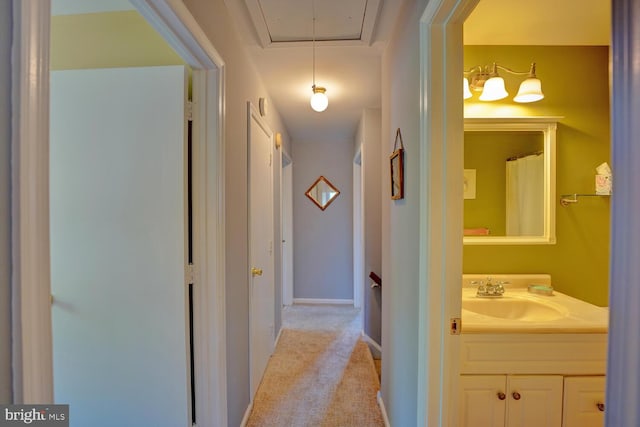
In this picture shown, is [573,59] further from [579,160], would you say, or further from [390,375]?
[390,375]

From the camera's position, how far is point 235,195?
1568 mm

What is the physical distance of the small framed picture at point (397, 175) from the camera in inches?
51.6

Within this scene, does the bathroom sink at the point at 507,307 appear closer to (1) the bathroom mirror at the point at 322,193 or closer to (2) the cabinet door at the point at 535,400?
(2) the cabinet door at the point at 535,400

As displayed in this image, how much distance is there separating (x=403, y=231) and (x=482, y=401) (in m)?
0.79

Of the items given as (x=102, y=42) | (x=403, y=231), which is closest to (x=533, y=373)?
(x=403, y=231)

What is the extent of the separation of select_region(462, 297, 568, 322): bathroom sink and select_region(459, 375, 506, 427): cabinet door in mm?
362

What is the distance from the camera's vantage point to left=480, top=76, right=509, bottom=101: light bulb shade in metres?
1.57

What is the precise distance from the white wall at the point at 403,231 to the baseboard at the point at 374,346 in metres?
0.85

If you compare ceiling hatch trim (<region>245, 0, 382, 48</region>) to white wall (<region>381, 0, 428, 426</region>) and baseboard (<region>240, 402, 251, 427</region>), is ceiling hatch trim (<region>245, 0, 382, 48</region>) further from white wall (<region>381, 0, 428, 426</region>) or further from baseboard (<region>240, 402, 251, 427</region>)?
baseboard (<region>240, 402, 251, 427</region>)

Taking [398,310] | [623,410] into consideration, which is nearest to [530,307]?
[398,310]

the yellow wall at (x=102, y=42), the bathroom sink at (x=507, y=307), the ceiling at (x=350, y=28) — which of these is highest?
the ceiling at (x=350, y=28)

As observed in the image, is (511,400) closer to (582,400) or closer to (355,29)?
(582,400)

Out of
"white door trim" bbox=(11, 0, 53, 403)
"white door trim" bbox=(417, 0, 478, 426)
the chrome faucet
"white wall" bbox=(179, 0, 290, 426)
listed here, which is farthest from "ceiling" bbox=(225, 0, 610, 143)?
the chrome faucet

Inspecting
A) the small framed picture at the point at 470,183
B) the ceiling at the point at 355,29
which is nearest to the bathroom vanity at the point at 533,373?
the small framed picture at the point at 470,183
